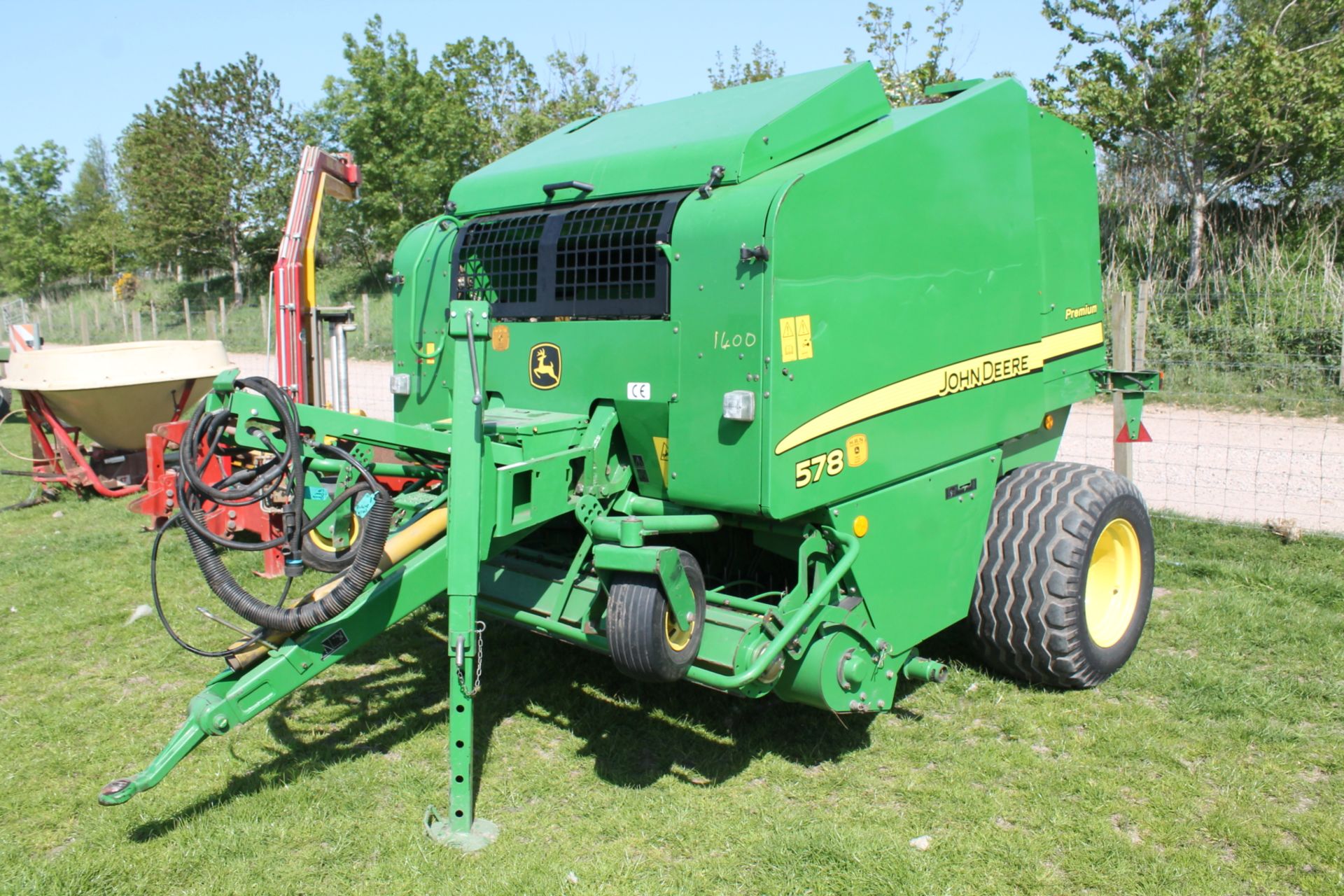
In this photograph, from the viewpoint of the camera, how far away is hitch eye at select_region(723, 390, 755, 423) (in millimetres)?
3484

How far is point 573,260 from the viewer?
4.12 metres

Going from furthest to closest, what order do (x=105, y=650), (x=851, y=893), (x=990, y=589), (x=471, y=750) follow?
1. (x=105, y=650)
2. (x=990, y=589)
3. (x=471, y=750)
4. (x=851, y=893)

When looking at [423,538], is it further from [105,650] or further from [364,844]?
[105,650]

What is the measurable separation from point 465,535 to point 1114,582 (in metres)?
3.33

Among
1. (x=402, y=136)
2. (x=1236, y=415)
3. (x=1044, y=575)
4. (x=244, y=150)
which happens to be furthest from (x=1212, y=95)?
(x=244, y=150)

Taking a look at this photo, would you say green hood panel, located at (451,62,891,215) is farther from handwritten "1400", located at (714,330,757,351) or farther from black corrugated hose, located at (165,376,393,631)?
black corrugated hose, located at (165,376,393,631)

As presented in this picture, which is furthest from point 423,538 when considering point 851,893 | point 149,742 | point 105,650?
point 105,650

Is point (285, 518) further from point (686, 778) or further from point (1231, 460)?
point (1231, 460)

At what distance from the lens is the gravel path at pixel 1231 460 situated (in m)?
7.96

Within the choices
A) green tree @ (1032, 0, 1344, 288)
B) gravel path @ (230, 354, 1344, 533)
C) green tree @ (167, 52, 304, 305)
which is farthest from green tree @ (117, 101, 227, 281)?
green tree @ (1032, 0, 1344, 288)

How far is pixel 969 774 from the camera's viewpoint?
3.96 metres

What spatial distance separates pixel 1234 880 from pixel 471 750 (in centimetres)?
253

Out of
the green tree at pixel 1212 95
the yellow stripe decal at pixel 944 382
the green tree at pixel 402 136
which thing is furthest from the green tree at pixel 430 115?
the yellow stripe decal at pixel 944 382

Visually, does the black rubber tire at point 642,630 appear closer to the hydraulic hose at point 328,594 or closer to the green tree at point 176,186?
the hydraulic hose at point 328,594
